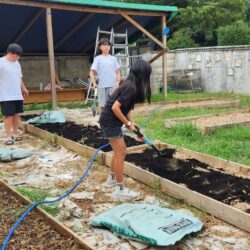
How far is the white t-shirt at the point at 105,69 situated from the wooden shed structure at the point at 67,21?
293cm

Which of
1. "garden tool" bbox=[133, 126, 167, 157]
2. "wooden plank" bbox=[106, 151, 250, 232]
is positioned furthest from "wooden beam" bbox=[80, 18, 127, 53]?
"wooden plank" bbox=[106, 151, 250, 232]

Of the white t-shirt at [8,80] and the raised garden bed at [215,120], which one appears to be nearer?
the white t-shirt at [8,80]

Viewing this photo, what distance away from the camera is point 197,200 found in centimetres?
344

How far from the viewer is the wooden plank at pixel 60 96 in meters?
11.9

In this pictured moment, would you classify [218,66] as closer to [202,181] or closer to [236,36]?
[236,36]

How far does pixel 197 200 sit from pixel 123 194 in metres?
0.74

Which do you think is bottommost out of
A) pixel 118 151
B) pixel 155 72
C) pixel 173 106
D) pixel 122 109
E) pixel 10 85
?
pixel 173 106

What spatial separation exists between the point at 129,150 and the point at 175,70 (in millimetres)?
10294

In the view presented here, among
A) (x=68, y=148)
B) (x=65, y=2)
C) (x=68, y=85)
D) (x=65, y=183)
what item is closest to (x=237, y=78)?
(x=68, y=85)

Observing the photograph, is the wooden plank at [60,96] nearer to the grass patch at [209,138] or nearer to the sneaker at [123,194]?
the grass patch at [209,138]

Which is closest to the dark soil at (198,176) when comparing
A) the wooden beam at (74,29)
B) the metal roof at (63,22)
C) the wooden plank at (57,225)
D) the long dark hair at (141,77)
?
the long dark hair at (141,77)

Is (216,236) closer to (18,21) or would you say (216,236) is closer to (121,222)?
(121,222)

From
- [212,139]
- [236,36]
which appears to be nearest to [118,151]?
[212,139]

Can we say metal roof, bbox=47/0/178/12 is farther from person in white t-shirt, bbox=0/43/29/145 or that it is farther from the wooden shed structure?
person in white t-shirt, bbox=0/43/29/145
